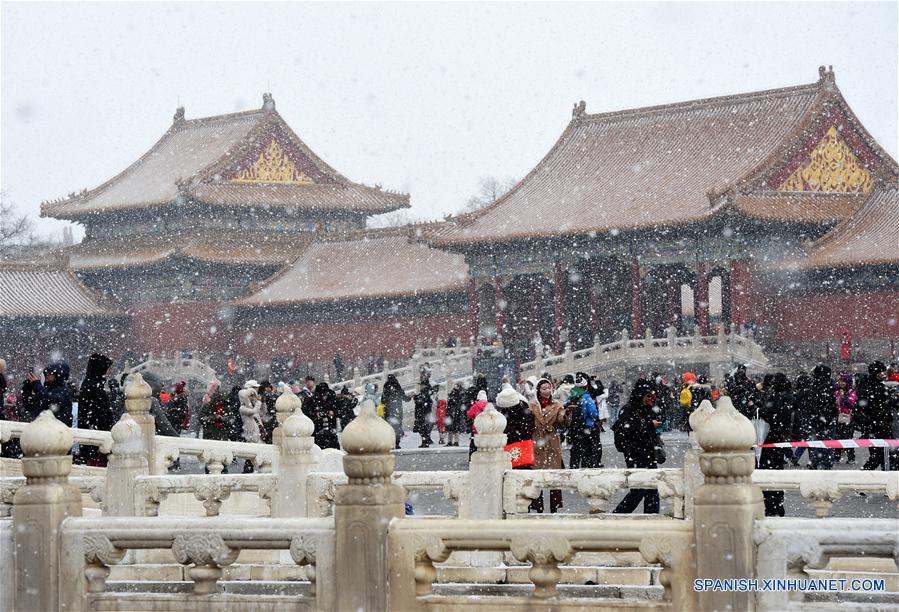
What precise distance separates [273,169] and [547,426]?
118ft

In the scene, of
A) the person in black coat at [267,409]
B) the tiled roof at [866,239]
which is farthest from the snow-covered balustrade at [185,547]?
the tiled roof at [866,239]

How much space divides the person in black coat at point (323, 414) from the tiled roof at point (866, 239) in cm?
1724

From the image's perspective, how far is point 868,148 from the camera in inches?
1431

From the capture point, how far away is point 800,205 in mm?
35156

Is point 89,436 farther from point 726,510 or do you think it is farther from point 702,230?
point 702,230

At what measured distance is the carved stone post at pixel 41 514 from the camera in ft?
23.9

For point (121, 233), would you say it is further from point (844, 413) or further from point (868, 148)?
point (844, 413)

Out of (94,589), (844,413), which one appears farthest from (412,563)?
(844,413)

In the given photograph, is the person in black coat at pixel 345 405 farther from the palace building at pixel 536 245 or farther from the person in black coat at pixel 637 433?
the palace building at pixel 536 245

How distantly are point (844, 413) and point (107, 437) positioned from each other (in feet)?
36.9

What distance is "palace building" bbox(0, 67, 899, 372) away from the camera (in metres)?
34.6

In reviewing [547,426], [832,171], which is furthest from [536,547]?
[832,171]

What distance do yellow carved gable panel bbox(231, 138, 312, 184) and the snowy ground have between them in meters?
18.9

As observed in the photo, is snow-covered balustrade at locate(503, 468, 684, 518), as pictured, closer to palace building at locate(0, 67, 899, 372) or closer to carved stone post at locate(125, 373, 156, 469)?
carved stone post at locate(125, 373, 156, 469)
